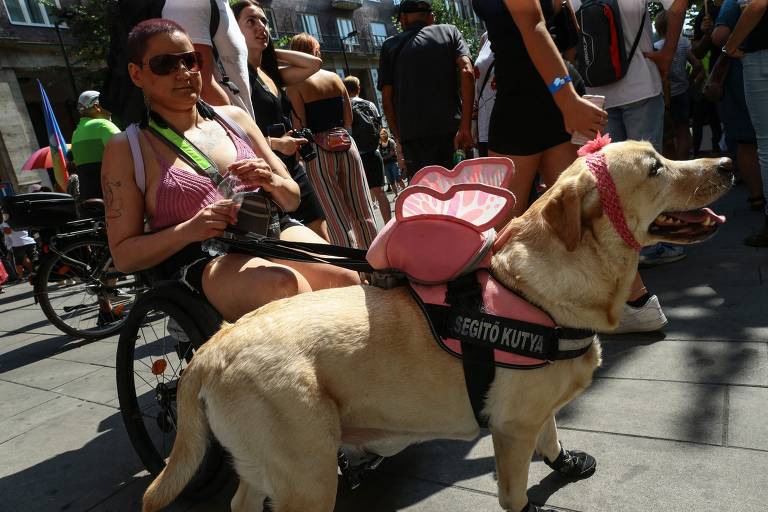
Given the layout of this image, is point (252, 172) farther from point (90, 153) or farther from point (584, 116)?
Answer: point (90, 153)

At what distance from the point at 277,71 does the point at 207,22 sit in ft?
4.01

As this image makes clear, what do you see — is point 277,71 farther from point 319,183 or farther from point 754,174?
point 754,174

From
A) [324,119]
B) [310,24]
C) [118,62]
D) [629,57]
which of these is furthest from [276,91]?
[310,24]

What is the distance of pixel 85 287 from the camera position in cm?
555

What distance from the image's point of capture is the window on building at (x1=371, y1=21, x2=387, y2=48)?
45.3 meters

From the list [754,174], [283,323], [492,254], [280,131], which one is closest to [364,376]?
[283,323]

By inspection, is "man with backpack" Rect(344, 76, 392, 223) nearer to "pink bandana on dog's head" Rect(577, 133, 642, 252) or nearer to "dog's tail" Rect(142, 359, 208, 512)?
"pink bandana on dog's head" Rect(577, 133, 642, 252)

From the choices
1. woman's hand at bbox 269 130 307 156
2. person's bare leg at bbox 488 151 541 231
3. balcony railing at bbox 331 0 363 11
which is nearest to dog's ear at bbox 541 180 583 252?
person's bare leg at bbox 488 151 541 231

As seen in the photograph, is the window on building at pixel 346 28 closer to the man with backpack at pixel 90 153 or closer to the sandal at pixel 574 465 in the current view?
the man with backpack at pixel 90 153

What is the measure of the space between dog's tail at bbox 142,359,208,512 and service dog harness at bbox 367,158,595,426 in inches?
32.3

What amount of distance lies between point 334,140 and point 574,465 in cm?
306

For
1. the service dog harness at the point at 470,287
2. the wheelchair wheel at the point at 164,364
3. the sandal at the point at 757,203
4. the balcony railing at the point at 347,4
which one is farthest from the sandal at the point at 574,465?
the balcony railing at the point at 347,4

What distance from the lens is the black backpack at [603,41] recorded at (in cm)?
381

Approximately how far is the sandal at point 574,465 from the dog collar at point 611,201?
3.00 ft
